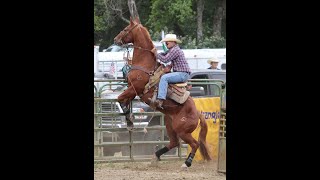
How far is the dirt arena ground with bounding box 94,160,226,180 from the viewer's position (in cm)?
1087

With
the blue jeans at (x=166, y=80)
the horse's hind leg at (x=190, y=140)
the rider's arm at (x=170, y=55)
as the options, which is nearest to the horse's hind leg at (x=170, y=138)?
the horse's hind leg at (x=190, y=140)

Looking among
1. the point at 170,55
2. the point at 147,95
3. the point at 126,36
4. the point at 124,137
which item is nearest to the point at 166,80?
the point at 170,55

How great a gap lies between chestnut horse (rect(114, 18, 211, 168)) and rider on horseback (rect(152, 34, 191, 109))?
0.94 ft

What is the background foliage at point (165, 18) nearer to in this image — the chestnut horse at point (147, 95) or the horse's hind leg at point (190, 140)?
the chestnut horse at point (147, 95)

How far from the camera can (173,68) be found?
1193 cm

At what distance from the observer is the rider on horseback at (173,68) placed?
11.8 meters

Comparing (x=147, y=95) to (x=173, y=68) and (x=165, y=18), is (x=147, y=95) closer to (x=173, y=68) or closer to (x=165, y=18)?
(x=173, y=68)
